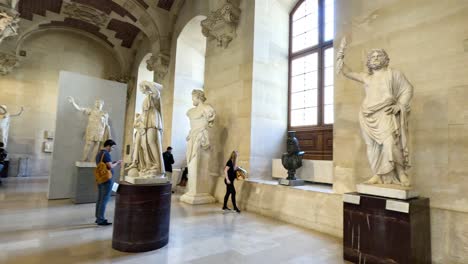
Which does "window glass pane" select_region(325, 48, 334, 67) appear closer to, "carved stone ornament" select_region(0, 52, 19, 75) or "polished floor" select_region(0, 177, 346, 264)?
"polished floor" select_region(0, 177, 346, 264)

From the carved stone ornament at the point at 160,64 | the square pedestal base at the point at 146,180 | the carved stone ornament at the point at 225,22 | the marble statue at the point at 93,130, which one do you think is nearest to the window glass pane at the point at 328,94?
A: the carved stone ornament at the point at 225,22

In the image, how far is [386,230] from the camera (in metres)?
2.83

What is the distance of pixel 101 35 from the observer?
13125 millimetres

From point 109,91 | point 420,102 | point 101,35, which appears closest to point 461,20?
point 420,102

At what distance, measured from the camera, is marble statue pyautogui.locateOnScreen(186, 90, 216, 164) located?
629 centimetres

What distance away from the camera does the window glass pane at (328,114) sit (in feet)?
19.9

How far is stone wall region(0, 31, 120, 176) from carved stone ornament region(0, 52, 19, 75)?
33cm

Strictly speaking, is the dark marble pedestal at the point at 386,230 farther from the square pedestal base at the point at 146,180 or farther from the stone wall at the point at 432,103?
the square pedestal base at the point at 146,180

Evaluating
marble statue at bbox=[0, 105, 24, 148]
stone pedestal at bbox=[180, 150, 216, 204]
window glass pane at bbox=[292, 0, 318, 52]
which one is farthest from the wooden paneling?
marble statue at bbox=[0, 105, 24, 148]

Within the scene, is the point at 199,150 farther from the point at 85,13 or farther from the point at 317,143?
the point at 85,13

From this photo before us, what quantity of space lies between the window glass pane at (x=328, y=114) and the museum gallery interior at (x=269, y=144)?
1.4 inches

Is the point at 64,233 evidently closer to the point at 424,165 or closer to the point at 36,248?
the point at 36,248

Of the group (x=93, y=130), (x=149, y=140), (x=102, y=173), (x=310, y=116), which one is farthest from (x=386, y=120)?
(x=93, y=130)

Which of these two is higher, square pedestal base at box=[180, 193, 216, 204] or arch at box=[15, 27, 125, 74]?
arch at box=[15, 27, 125, 74]
